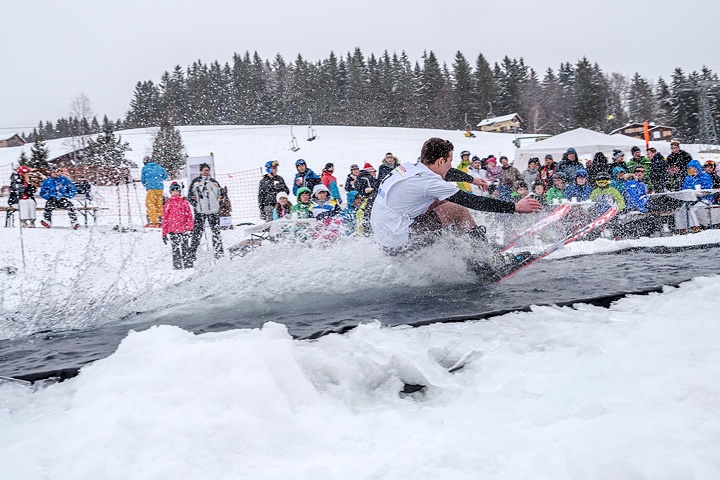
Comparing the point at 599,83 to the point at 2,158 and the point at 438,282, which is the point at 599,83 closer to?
the point at 2,158

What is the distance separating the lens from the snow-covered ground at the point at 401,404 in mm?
1510

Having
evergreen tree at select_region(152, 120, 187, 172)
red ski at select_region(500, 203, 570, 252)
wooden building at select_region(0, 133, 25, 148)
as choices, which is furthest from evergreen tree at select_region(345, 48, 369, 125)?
wooden building at select_region(0, 133, 25, 148)

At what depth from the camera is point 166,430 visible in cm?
171

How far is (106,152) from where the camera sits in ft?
126

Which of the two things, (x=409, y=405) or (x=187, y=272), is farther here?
(x=187, y=272)

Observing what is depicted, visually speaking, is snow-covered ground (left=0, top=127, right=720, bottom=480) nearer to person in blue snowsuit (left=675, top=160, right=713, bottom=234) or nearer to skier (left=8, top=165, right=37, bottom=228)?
person in blue snowsuit (left=675, top=160, right=713, bottom=234)

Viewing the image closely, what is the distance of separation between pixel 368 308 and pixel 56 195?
39.6 feet

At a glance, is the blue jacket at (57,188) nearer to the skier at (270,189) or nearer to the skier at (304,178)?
the skier at (270,189)

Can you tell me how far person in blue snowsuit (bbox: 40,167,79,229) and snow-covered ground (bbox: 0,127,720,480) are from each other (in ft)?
39.0

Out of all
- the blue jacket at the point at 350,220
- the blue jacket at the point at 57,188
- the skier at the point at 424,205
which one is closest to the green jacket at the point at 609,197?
the blue jacket at the point at 350,220

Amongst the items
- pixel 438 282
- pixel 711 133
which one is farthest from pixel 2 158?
pixel 711 133

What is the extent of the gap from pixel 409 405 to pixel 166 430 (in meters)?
0.90

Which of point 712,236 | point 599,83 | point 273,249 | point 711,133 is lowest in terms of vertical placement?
point 712,236

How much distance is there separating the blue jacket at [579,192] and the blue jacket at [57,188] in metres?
12.1
